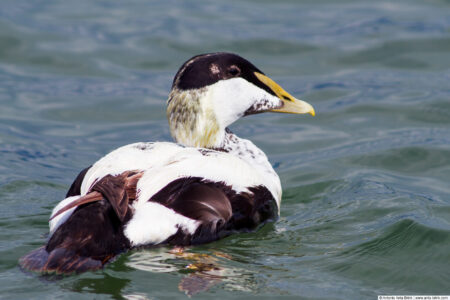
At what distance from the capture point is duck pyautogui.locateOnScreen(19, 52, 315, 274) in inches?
153

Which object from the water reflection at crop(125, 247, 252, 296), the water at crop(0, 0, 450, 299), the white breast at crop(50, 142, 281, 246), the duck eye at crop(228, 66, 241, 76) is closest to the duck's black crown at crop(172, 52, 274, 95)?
the duck eye at crop(228, 66, 241, 76)

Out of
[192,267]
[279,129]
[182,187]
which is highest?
[182,187]

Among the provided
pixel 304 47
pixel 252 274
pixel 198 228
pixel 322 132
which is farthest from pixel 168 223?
pixel 304 47

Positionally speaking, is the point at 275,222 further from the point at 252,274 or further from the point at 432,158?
the point at 432,158

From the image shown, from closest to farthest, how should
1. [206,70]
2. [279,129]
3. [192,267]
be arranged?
[192,267], [206,70], [279,129]

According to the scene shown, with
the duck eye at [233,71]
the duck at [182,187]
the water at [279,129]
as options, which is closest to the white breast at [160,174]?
the duck at [182,187]

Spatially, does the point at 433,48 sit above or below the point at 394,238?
above

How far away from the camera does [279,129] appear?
7.85m

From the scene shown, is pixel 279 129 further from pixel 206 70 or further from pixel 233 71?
pixel 206 70

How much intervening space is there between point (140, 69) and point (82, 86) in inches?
32.5

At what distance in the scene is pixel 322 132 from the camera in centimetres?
762

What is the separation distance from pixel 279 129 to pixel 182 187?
3822 millimetres

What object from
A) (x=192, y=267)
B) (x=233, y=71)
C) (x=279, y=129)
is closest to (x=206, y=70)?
(x=233, y=71)

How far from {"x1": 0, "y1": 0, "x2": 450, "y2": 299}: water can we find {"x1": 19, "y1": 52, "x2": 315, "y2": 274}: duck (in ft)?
0.35
